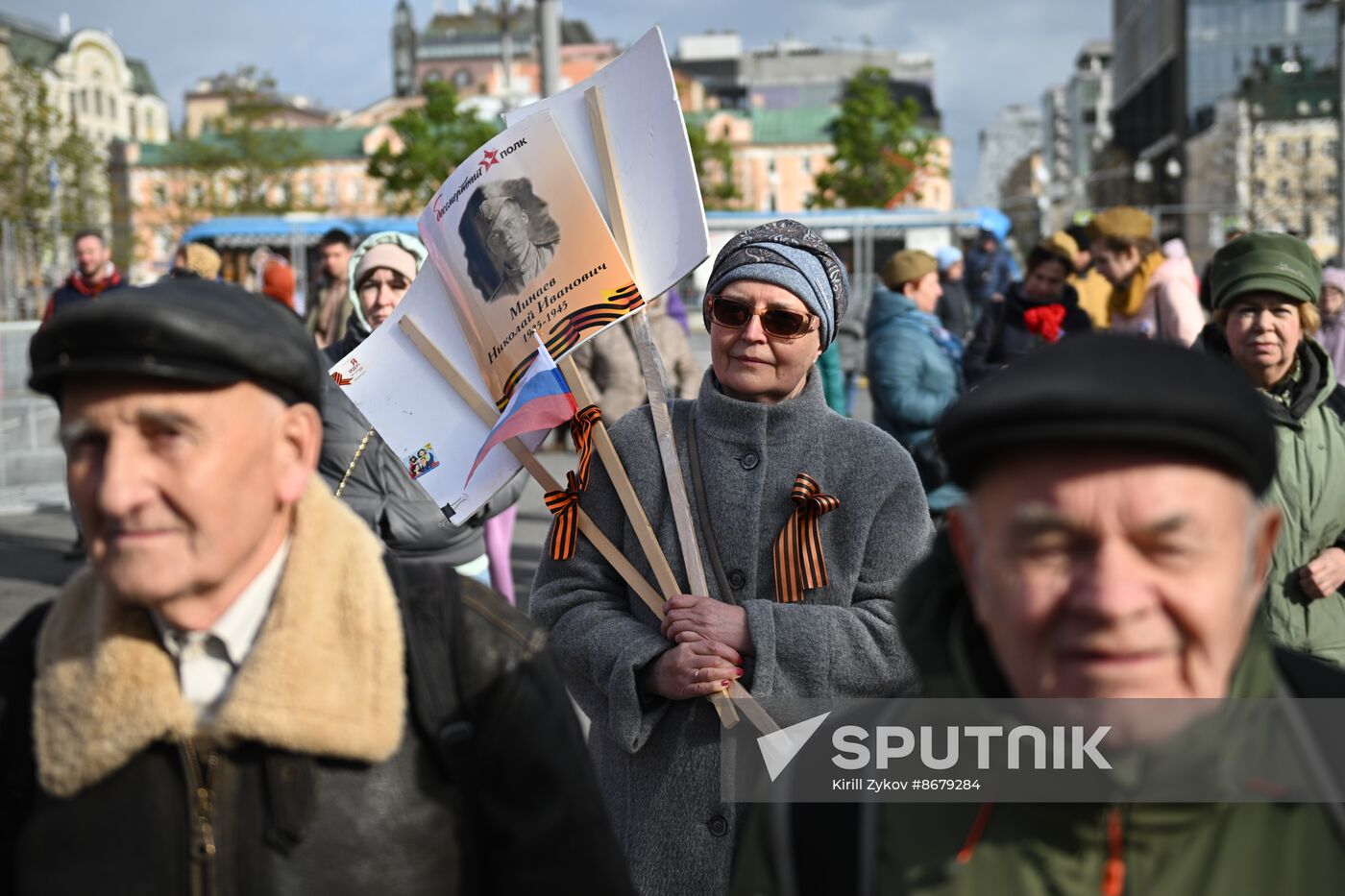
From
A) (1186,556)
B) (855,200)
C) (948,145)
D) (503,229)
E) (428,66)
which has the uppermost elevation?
(428,66)

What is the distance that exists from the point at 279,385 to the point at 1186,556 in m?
1.06

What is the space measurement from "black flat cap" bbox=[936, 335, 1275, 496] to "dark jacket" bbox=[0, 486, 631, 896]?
28.1 inches

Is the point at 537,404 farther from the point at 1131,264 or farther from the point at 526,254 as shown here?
the point at 1131,264

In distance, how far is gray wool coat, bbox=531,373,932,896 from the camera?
2.84m

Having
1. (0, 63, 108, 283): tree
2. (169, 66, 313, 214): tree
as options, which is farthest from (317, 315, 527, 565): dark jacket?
(169, 66, 313, 214): tree

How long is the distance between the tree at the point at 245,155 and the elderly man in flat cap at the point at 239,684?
51.6 meters

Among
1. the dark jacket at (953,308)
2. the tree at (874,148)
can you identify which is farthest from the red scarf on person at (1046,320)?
the tree at (874,148)

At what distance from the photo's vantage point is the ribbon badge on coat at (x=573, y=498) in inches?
120

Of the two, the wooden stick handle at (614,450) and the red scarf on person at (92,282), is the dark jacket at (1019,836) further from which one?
the red scarf on person at (92,282)

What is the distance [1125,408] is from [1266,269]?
279cm

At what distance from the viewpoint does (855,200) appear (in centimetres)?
5709

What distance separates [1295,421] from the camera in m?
3.77

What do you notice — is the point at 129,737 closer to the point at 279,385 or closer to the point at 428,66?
the point at 279,385

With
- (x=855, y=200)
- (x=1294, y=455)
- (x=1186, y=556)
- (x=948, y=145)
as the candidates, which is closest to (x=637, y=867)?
(x=1186, y=556)
